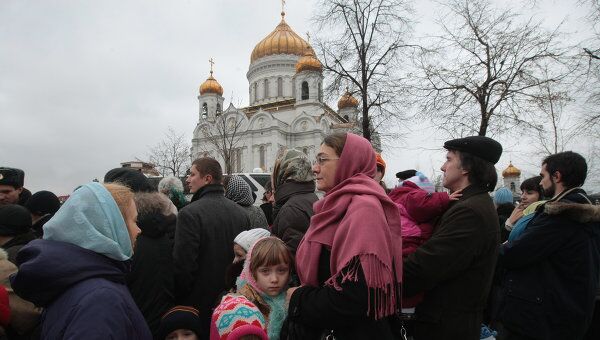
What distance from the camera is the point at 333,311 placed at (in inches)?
79.1

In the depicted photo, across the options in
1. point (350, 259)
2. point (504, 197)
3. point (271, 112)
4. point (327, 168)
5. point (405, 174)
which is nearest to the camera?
point (350, 259)

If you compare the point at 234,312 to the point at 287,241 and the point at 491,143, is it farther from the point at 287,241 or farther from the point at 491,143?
the point at 491,143

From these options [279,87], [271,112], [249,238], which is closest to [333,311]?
[249,238]

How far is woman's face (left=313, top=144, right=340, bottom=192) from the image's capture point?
2400 millimetres

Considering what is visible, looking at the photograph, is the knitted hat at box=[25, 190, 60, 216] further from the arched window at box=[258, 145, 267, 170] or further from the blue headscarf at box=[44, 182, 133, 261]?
the arched window at box=[258, 145, 267, 170]

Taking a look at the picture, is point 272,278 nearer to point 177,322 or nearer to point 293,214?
point 293,214

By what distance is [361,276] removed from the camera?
1.98 metres

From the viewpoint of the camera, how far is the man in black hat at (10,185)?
5.16m

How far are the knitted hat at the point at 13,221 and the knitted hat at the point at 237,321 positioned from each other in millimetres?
2091

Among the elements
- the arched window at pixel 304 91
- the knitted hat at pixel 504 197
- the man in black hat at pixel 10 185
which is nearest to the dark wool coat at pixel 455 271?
the knitted hat at pixel 504 197

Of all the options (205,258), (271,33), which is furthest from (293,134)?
(205,258)

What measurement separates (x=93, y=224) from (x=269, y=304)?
4.48 feet

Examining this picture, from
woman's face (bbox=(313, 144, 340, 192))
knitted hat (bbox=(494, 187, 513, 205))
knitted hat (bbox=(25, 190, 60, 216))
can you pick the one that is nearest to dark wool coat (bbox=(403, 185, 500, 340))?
woman's face (bbox=(313, 144, 340, 192))

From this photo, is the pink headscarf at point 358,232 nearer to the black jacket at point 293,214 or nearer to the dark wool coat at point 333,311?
the dark wool coat at point 333,311
